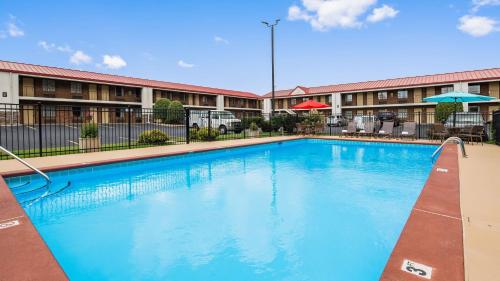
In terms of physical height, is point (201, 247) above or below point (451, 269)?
below

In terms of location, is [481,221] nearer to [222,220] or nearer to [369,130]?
[222,220]

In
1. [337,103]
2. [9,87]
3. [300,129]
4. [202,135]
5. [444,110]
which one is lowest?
[202,135]

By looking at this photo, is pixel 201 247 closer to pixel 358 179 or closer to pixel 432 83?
pixel 358 179

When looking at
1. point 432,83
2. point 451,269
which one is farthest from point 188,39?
point 432,83

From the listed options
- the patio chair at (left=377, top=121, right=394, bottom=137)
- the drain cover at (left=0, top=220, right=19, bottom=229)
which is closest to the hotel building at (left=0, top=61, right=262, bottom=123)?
the patio chair at (left=377, top=121, right=394, bottom=137)

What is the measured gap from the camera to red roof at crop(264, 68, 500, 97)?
1215 inches

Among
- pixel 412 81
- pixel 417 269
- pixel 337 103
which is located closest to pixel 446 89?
pixel 412 81

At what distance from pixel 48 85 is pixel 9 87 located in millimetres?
4132

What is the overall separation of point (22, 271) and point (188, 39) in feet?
77.4

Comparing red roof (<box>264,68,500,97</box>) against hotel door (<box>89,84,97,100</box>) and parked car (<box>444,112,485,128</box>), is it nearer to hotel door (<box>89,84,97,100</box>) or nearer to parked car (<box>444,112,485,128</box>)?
parked car (<box>444,112,485,128</box>)

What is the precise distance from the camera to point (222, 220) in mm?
4383

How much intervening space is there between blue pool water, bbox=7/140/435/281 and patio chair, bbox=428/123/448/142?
22.6 feet

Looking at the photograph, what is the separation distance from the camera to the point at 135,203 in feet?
17.2

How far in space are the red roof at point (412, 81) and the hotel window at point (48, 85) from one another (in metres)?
31.2
